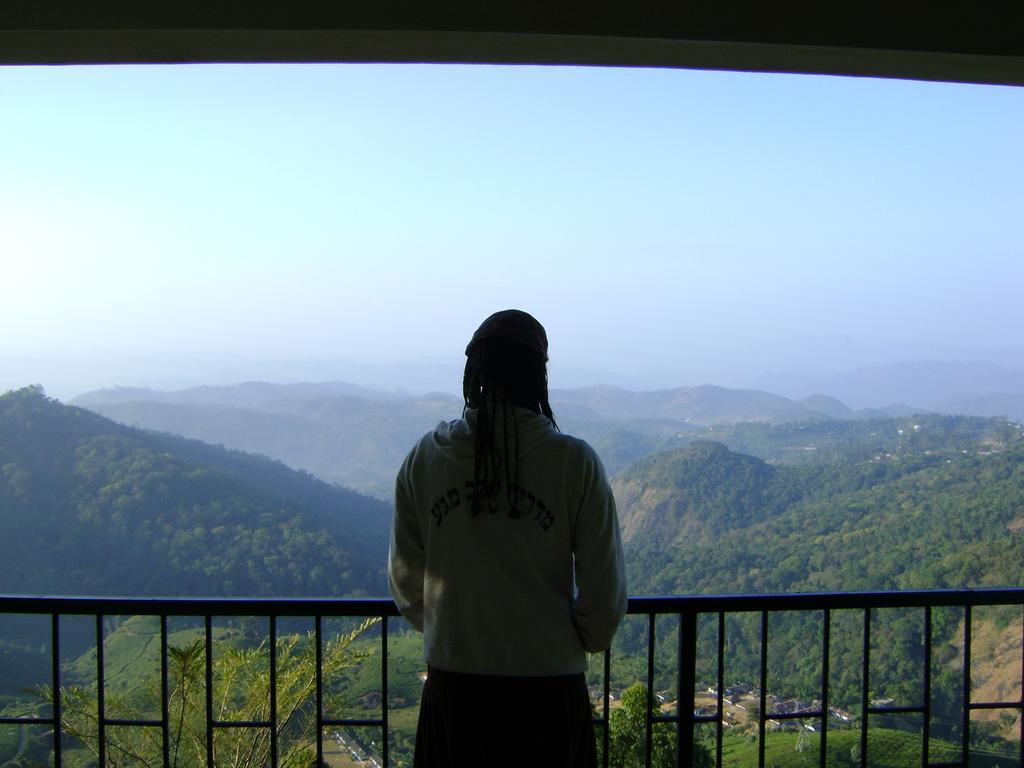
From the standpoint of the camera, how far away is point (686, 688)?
85.8 inches

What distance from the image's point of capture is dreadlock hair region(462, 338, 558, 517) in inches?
57.1

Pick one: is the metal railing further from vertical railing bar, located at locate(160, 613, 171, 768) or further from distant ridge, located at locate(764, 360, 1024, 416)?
distant ridge, located at locate(764, 360, 1024, 416)

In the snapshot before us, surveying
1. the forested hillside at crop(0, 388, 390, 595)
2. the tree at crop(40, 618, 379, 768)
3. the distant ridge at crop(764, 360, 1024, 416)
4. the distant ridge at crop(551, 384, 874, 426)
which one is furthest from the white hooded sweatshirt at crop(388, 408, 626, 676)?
the distant ridge at crop(764, 360, 1024, 416)

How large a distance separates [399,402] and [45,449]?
8688 millimetres

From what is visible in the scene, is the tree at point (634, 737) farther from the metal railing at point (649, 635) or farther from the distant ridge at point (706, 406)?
the distant ridge at point (706, 406)

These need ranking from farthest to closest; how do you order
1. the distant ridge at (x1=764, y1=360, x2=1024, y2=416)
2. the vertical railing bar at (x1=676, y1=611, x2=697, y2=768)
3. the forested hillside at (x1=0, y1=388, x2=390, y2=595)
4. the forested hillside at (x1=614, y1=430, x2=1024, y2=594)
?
1. the distant ridge at (x1=764, y1=360, x2=1024, y2=416)
2. the forested hillside at (x1=0, y1=388, x2=390, y2=595)
3. the forested hillside at (x1=614, y1=430, x2=1024, y2=594)
4. the vertical railing bar at (x1=676, y1=611, x2=697, y2=768)

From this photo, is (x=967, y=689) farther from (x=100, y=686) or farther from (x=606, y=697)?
(x=100, y=686)

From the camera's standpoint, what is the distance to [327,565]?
9.17 m

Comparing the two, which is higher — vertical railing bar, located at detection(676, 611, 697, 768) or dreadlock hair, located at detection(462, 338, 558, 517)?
dreadlock hair, located at detection(462, 338, 558, 517)

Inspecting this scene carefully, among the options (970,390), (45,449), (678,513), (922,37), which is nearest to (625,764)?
(922,37)

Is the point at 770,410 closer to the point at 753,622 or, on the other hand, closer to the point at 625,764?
the point at 753,622

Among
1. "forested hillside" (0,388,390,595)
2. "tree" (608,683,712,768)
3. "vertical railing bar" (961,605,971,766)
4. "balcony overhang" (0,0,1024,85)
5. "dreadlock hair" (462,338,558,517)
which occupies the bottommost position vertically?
"forested hillside" (0,388,390,595)

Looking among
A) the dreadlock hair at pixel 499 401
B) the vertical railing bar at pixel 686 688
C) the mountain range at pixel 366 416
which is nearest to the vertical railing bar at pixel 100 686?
the dreadlock hair at pixel 499 401

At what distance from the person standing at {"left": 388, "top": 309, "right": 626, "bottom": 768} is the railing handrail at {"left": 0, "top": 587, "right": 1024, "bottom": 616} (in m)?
0.55
